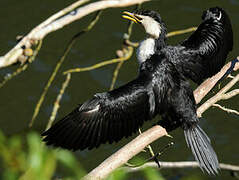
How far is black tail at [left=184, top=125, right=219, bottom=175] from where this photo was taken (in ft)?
11.3

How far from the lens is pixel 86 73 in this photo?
22.4 feet

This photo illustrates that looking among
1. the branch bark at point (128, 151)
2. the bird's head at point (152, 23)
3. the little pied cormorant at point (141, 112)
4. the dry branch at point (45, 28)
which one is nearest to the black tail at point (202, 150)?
the little pied cormorant at point (141, 112)

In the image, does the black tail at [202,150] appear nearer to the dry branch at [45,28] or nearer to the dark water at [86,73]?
the dry branch at [45,28]

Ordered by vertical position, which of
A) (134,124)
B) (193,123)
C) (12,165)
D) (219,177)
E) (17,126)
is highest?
(12,165)

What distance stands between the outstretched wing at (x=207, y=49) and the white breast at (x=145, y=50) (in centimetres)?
25

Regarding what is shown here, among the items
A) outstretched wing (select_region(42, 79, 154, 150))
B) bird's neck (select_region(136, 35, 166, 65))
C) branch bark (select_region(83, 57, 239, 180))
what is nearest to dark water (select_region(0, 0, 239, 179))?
bird's neck (select_region(136, 35, 166, 65))

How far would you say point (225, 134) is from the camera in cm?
627

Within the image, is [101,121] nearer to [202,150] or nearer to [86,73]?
[202,150]

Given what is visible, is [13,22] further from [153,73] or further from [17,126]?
[153,73]

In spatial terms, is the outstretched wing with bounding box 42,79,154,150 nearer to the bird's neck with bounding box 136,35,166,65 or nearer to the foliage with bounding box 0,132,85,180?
the bird's neck with bounding box 136,35,166,65

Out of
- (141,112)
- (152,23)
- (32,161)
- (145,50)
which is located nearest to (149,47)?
(145,50)

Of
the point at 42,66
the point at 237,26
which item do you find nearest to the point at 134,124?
the point at 42,66

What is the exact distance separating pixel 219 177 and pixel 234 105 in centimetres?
105

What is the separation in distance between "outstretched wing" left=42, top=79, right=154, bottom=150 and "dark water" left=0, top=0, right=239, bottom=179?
2413 millimetres
